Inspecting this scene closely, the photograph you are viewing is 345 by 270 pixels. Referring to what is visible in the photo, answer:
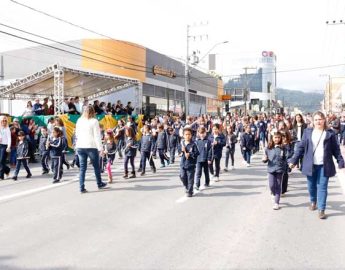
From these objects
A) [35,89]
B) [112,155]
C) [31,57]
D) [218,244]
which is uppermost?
[31,57]

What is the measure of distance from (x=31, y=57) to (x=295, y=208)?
36996mm

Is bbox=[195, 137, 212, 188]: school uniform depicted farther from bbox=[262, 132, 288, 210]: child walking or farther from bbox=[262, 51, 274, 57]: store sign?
bbox=[262, 51, 274, 57]: store sign

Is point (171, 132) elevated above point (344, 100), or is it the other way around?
point (344, 100)

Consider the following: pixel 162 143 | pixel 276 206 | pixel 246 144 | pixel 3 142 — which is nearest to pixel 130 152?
pixel 162 143

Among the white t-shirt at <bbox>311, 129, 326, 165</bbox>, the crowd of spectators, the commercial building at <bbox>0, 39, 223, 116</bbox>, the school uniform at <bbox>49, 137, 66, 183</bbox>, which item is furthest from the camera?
the commercial building at <bbox>0, 39, 223, 116</bbox>

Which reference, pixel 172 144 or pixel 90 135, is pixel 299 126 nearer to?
pixel 172 144

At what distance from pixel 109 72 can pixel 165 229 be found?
29.6 m

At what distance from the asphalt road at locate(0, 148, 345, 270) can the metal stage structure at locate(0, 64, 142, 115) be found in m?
9.78

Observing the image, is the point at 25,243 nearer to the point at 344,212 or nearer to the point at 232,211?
the point at 232,211

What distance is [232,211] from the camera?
7.01 metres

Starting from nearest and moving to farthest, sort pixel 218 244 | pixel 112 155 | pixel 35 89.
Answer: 1. pixel 218 244
2. pixel 112 155
3. pixel 35 89

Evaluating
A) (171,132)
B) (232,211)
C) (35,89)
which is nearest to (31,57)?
(35,89)

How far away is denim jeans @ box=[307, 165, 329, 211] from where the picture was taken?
6418 millimetres

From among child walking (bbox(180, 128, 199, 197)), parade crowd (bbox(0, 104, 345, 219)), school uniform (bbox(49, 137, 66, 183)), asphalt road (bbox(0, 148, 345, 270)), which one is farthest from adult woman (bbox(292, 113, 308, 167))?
school uniform (bbox(49, 137, 66, 183))
